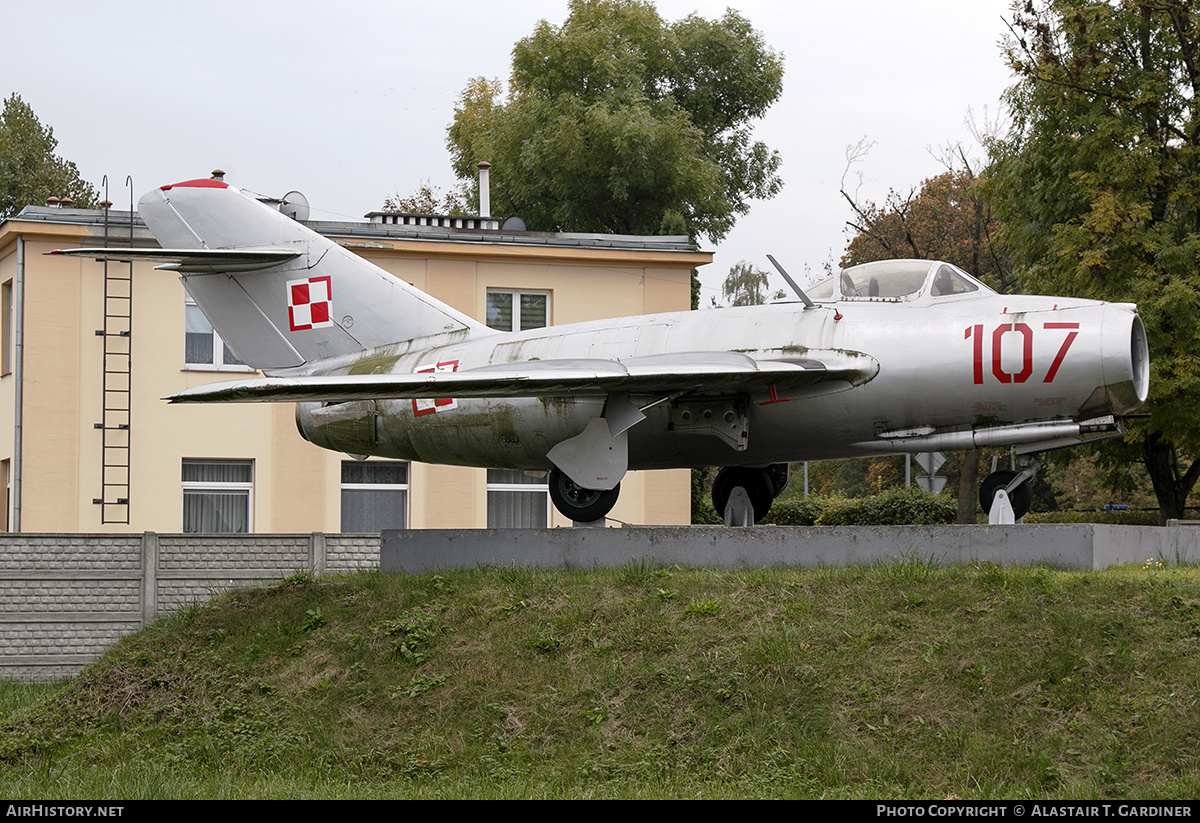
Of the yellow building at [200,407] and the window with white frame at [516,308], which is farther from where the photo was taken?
the window with white frame at [516,308]

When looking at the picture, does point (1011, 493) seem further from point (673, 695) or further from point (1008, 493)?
point (673, 695)

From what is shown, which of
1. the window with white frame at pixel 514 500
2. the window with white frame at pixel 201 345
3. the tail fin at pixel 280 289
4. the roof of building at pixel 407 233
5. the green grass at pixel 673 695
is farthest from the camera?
the window with white frame at pixel 514 500

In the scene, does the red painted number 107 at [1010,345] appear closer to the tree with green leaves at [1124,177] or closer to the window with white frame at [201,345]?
the tree with green leaves at [1124,177]

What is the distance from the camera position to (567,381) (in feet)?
38.6

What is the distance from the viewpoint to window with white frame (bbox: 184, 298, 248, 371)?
23644mm

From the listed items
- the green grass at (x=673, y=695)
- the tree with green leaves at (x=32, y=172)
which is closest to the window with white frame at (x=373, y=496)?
the green grass at (x=673, y=695)

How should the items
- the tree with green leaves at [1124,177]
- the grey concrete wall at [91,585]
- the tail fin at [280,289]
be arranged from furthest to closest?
the tree with green leaves at [1124,177], the grey concrete wall at [91,585], the tail fin at [280,289]

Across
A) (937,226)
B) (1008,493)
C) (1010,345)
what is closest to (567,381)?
(1010,345)

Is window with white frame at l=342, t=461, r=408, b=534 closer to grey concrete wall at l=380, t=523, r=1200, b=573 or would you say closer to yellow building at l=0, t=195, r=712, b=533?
yellow building at l=0, t=195, r=712, b=533

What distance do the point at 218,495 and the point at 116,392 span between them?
2666mm

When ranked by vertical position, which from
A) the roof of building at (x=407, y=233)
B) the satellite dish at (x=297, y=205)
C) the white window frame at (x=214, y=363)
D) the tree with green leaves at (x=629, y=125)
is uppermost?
the tree with green leaves at (x=629, y=125)

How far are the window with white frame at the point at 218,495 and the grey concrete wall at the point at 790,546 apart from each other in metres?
11.5

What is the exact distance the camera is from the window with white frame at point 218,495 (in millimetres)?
23484

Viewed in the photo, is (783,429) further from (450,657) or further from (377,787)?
(377,787)
